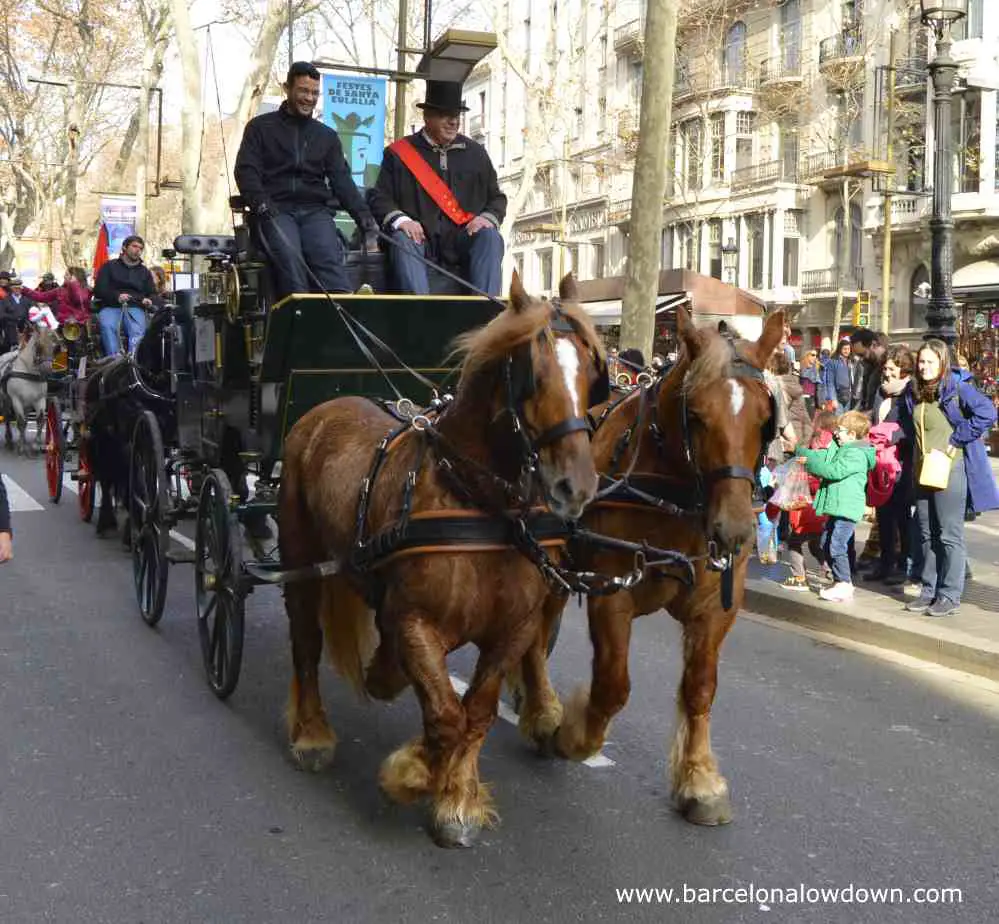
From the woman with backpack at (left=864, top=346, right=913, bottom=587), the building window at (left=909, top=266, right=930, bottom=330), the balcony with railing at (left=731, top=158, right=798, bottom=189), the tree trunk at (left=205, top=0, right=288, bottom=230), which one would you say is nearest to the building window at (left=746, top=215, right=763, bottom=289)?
Result: the balcony with railing at (left=731, top=158, right=798, bottom=189)

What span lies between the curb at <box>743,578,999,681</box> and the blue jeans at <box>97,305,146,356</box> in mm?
6397

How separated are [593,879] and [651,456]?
1.63m

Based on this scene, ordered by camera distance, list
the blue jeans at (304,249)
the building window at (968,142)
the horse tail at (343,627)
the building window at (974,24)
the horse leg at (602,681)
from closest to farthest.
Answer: the horse leg at (602,681)
the horse tail at (343,627)
the blue jeans at (304,249)
the building window at (974,24)
the building window at (968,142)

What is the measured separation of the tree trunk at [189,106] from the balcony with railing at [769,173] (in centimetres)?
2420

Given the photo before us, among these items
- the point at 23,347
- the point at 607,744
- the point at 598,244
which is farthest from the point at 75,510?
the point at 598,244

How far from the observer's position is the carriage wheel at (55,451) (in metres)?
13.0

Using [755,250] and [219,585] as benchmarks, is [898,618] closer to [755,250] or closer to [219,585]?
[219,585]

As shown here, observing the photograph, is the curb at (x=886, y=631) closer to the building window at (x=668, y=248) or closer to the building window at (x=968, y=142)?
the building window at (x=968, y=142)

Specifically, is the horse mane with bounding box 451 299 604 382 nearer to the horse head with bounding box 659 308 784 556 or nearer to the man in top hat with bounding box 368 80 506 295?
the horse head with bounding box 659 308 784 556

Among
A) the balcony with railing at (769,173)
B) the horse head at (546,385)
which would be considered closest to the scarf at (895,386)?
the horse head at (546,385)

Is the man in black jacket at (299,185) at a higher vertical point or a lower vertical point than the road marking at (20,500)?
higher

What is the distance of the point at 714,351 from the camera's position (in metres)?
4.47

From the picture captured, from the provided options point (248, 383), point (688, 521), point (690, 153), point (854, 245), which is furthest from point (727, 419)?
point (690, 153)

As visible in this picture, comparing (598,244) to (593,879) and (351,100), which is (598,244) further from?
(593,879)
